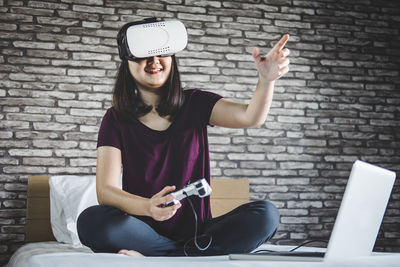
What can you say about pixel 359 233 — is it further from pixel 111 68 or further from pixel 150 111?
pixel 111 68


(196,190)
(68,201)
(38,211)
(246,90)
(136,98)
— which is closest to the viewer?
(196,190)

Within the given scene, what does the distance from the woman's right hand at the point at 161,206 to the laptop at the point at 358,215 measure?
0.25 metres

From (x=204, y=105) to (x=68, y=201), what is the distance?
54.2 inches

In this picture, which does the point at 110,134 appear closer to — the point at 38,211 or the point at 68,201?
the point at 68,201

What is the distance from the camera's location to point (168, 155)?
5.88 ft

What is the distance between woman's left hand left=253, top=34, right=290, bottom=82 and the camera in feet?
4.67

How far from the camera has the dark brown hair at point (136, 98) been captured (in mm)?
1848

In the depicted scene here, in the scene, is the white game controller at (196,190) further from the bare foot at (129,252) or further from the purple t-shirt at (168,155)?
the purple t-shirt at (168,155)

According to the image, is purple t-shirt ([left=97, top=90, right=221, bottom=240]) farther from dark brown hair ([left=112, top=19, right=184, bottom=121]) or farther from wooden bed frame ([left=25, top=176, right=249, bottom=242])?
wooden bed frame ([left=25, top=176, right=249, bottom=242])

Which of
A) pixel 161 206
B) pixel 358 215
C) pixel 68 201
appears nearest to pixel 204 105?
pixel 161 206

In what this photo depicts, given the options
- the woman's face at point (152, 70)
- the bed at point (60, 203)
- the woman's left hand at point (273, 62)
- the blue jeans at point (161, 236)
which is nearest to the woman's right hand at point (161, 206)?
the blue jeans at point (161, 236)

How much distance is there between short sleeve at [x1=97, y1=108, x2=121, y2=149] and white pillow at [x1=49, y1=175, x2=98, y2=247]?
1097mm

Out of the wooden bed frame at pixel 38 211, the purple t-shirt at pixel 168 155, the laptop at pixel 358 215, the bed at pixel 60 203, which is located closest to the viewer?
the laptop at pixel 358 215

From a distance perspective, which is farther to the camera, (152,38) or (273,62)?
(152,38)
